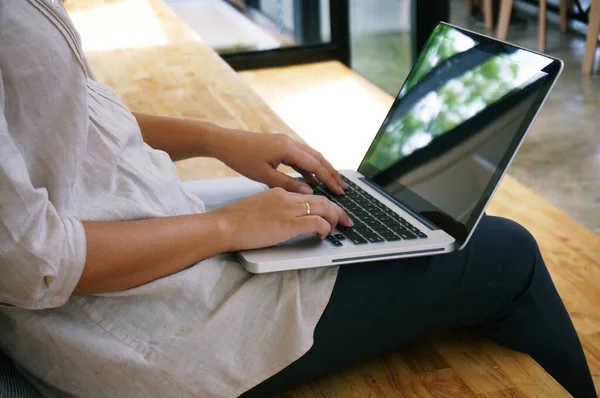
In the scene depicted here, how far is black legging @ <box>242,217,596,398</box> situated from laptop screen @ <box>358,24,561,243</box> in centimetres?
5

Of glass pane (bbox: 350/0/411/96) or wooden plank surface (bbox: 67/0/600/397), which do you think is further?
glass pane (bbox: 350/0/411/96)

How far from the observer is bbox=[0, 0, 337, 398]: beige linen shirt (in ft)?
2.39

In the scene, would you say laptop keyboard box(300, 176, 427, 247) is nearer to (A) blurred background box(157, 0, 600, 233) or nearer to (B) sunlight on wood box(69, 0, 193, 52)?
(B) sunlight on wood box(69, 0, 193, 52)

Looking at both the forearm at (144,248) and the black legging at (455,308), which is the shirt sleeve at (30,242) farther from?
the black legging at (455,308)

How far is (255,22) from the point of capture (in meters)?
4.28

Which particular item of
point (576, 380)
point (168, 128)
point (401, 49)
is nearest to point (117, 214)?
point (168, 128)

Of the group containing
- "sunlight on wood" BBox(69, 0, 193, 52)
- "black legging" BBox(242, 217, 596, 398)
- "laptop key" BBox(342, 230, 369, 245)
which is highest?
"laptop key" BBox(342, 230, 369, 245)

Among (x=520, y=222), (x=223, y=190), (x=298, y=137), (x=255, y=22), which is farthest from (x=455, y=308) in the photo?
(x=255, y=22)

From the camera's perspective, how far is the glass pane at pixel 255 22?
13.8 ft

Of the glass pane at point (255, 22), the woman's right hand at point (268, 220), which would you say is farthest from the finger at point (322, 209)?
the glass pane at point (255, 22)

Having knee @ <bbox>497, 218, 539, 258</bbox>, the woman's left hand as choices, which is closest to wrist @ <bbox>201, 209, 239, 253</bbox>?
the woman's left hand

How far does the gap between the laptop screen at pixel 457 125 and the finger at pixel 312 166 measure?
9 centimetres

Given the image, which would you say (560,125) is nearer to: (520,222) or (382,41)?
(382,41)

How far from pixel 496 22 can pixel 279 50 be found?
167 centimetres
